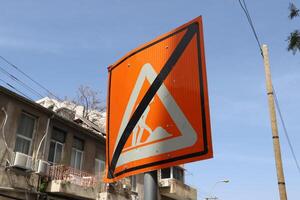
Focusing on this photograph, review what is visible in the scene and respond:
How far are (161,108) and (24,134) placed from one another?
1412cm

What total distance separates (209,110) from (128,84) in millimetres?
913

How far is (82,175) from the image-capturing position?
1769 cm

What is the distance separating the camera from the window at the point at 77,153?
59.4 feet

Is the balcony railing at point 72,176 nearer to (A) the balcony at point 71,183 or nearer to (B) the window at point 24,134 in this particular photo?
(A) the balcony at point 71,183

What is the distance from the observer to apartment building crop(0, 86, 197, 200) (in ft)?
47.5

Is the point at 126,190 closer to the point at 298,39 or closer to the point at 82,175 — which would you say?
the point at 82,175

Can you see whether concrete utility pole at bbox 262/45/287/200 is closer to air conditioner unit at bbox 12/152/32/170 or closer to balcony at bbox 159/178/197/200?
air conditioner unit at bbox 12/152/32/170

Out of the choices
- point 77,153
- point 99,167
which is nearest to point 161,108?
point 77,153

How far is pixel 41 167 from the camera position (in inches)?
602

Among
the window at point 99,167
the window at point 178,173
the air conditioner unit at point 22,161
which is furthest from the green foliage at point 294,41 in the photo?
the window at point 178,173

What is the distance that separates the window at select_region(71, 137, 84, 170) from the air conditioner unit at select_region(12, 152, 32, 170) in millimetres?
3343

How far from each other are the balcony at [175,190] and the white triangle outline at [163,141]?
66.8 ft

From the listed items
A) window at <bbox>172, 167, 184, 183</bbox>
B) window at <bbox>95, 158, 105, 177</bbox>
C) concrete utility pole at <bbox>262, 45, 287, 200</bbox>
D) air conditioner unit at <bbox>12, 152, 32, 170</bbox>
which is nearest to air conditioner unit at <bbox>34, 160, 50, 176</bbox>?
air conditioner unit at <bbox>12, 152, 32, 170</bbox>

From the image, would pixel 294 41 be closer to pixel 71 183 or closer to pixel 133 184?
pixel 71 183
